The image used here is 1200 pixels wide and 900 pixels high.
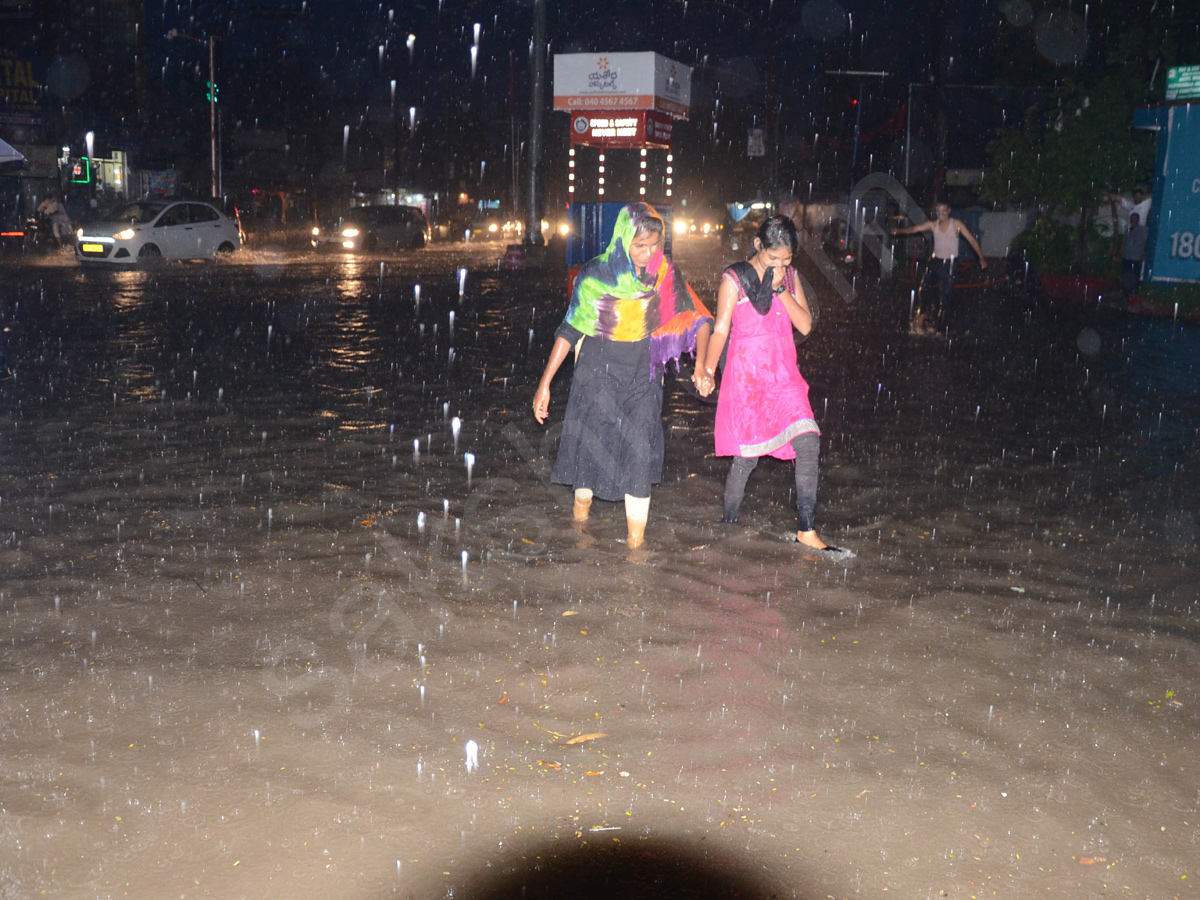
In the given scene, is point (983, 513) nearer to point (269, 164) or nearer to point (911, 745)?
point (911, 745)

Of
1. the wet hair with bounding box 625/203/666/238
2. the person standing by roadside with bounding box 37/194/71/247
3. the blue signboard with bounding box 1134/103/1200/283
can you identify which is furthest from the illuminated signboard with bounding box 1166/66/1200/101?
the person standing by roadside with bounding box 37/194/71/247

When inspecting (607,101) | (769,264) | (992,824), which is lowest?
(992,824)

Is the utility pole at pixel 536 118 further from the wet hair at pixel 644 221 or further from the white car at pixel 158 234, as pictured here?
the wet hair at pixel 644 221

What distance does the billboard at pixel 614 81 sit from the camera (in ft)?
91.6

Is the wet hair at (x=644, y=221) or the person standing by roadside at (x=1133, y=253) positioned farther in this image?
the person standing by roadside at (x=1133, y=253)

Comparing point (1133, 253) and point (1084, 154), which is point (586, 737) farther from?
point (1084, 154)

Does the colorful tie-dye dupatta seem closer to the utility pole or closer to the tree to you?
the tree

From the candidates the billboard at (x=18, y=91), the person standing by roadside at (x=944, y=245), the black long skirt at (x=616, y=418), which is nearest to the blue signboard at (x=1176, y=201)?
the person standing by roadside at (x=944, y=245)

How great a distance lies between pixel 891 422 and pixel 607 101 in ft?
68.6

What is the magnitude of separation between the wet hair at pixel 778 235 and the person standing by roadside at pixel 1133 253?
19.3 meters

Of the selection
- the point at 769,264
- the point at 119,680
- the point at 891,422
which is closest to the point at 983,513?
the point at 769,264

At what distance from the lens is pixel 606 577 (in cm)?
555

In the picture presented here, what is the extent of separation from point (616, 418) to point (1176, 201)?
65.3ft

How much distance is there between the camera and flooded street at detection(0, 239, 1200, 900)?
3148 mm
